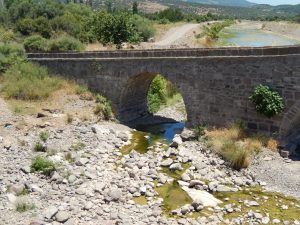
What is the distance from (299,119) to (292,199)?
5415 millimetres

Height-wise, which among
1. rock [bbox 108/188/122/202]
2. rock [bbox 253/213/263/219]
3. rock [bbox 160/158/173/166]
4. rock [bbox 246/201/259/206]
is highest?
rock [bbox 108/188/122/202]

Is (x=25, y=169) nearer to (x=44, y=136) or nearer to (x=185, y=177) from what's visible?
(x=44, y=136)

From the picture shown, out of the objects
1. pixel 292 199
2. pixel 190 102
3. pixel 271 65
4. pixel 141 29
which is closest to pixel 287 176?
pixel 292 199

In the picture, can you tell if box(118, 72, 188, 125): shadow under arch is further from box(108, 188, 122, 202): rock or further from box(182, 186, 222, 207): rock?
box(108, 188, 122, 202): rock

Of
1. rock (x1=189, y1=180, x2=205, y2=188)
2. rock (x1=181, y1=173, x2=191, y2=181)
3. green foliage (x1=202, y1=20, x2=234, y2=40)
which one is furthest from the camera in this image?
green foliage (x1=202, y1=20, x2=234, y2=40)

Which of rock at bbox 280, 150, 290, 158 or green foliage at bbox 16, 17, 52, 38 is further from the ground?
green foliage at bbox 16, 17, 52, 38

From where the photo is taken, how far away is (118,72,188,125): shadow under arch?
2681 centimetres

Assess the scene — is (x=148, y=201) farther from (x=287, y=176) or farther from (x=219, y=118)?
(x=219, y=118)

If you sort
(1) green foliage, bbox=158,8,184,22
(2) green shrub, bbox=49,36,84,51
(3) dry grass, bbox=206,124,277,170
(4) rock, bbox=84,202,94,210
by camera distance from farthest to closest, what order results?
(1) green foliage, bbox=158,8,184,22 < (2) green shrub, bbox=49,36,84,51 < (3) dry grass, bbox=206,124,277,170 < (4) rock, bbox=84,202,94,210

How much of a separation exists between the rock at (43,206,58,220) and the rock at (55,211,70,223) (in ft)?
0.54

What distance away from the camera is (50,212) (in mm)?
14969

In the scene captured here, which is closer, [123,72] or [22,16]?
[123,72]

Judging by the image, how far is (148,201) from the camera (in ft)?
55.1

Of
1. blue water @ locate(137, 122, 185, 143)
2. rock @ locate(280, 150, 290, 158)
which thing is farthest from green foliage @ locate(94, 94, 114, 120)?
rock @ locate(280, 150, 290, 158)
